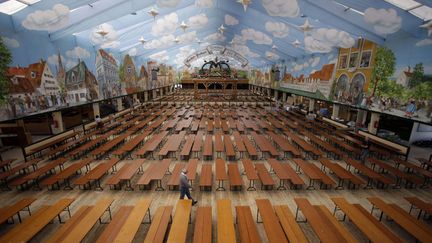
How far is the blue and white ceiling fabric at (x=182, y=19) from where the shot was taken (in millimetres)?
9188

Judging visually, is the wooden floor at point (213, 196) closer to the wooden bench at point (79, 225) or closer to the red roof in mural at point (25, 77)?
the wooden bench at point (79, 225)

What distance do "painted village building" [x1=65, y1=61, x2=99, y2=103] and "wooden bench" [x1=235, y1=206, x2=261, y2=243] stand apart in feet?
45.6

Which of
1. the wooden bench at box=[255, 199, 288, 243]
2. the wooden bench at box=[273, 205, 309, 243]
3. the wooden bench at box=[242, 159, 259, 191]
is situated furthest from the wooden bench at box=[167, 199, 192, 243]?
the wooden bench at box=[242, 159, 259, 191]

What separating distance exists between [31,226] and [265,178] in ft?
22.5

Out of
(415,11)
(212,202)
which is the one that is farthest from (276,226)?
(415,11)

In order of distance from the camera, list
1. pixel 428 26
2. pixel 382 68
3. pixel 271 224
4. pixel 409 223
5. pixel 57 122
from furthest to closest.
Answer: pixel 57 122 → pixel 382 68 → pixel 428 26 → pixel 409 223 → pixel 271 224

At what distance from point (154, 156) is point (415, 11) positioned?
13.8m

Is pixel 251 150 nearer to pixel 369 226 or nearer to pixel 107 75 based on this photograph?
pixel 369 226

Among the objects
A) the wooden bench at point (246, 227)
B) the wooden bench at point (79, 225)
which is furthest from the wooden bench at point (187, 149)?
the wooden bench at point (246, 227)

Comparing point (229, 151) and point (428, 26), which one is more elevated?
point (428, 26)

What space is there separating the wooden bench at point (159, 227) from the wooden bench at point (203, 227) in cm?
76

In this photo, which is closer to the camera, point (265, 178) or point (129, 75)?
point (265, 178)

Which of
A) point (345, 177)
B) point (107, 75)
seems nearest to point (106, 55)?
point (107, 75)

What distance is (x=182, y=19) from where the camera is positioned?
2002 cm
